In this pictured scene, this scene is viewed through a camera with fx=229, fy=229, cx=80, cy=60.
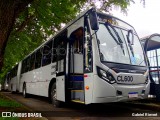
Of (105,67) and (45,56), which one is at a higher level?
(45,56)

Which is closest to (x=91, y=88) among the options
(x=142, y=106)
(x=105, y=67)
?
(x=105, y=67)

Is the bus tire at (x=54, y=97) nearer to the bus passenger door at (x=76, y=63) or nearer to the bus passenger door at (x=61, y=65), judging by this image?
the bus passenger door at (x=61, y=65)

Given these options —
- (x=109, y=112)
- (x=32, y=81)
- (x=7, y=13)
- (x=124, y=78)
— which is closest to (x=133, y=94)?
(x=124, y=78)

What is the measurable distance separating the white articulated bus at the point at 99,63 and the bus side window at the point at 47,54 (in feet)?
3.07

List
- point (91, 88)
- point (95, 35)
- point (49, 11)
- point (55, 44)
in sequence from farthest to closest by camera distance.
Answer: point (49, 11) → point (55, 44) → point (95, 35) → point (91, 88)

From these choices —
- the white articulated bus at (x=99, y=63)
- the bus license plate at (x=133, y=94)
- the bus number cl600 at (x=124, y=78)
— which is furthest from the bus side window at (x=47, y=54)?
the bus license plate at (x=133, y=94)

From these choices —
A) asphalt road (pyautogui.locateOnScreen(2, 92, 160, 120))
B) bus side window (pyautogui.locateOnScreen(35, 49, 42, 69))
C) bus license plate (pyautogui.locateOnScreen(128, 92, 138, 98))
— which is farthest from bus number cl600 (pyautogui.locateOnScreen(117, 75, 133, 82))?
bus side window (pyautogui.locateOnScreen(35, 49, 42, 69))

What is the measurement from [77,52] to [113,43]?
1.63 m

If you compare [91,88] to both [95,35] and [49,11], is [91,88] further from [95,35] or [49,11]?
[49,11]

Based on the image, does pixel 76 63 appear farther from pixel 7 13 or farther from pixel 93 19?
pixel 7 13

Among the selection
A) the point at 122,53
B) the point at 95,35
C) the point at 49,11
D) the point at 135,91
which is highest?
the point at 49,11

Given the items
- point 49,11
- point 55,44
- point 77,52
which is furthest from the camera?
point 49,11

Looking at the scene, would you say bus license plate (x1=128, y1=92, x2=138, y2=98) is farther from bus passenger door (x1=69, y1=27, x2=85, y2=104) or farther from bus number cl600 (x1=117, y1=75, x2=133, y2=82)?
bus passenger door (x1=69, y1=27, x2=85, y2=104)

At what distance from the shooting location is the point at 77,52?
8484mm
